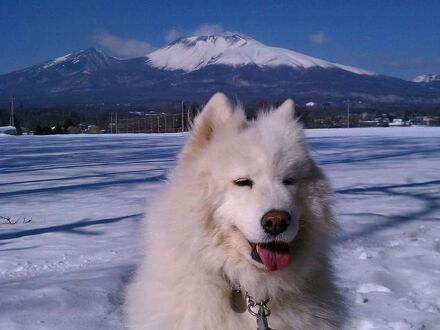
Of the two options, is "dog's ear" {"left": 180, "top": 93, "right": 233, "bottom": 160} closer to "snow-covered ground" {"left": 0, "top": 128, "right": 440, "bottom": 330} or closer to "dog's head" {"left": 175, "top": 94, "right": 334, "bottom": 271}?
"dog's head" {"left": 175, "top": 94, "right": 334, "bottom": 271}

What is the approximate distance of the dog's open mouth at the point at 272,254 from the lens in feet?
8.91

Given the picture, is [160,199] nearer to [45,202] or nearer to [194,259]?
[194,259]

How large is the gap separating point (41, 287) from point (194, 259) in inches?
88.8

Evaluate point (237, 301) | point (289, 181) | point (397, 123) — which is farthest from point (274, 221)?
point (397, 123)

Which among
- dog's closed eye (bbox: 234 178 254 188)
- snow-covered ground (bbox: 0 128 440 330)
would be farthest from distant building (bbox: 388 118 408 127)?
dog's closed eye (bbox: 234 178 254 188)

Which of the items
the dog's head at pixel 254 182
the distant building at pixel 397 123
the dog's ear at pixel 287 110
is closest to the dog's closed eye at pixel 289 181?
the dog's head at pixel 254 182

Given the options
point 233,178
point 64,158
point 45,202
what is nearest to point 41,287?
point 233,178

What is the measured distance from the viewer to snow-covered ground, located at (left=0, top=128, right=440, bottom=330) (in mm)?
3930

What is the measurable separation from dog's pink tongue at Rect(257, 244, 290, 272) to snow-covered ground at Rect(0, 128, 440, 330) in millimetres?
844

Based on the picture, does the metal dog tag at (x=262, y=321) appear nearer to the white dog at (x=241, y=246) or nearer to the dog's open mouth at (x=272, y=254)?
the white dog at (x=241, y=246)

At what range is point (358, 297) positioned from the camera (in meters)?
4.31

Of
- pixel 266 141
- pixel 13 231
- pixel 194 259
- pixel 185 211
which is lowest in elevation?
pixel 13 231

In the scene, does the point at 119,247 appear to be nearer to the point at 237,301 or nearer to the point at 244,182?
the point at 237,301

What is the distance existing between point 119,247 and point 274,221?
3.82 m
